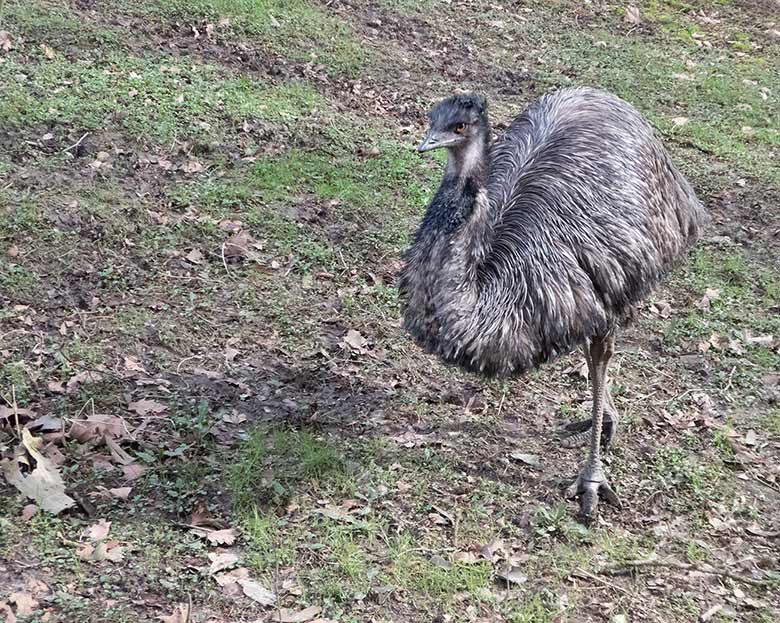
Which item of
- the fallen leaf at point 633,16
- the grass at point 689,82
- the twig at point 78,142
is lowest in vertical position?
the twig at point 78,142

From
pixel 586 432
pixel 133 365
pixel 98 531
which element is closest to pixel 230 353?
pixel 133 365

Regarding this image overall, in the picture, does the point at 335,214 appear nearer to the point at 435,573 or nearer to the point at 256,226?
the point at 256,226

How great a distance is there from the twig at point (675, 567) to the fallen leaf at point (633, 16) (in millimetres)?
9231

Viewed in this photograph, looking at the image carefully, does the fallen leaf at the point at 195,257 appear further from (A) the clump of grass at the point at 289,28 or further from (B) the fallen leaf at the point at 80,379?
(A) the clump of grass at the point at 289,28

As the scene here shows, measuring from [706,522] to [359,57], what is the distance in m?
6.23

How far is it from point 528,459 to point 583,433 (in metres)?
0.42

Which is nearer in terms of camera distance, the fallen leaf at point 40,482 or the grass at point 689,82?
the fallen leaf at point 40,482

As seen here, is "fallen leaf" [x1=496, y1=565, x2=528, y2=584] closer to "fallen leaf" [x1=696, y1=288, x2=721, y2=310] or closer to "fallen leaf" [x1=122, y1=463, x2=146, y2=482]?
"fallen leaf" [x1=122, y1=463, x2=146, y2=482]

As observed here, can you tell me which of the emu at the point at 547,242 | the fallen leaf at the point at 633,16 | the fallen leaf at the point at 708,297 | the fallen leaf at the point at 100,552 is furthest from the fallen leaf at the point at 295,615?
the fallen leaf at the point at 633,16

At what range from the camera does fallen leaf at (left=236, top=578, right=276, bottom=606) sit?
4.01 meters

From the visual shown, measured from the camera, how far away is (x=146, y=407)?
5.00 metres

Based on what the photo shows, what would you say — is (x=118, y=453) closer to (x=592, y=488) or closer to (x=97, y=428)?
(x=97, y=428)

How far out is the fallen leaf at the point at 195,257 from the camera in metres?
6.34

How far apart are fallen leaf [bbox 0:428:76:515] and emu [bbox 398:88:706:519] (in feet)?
5.65
